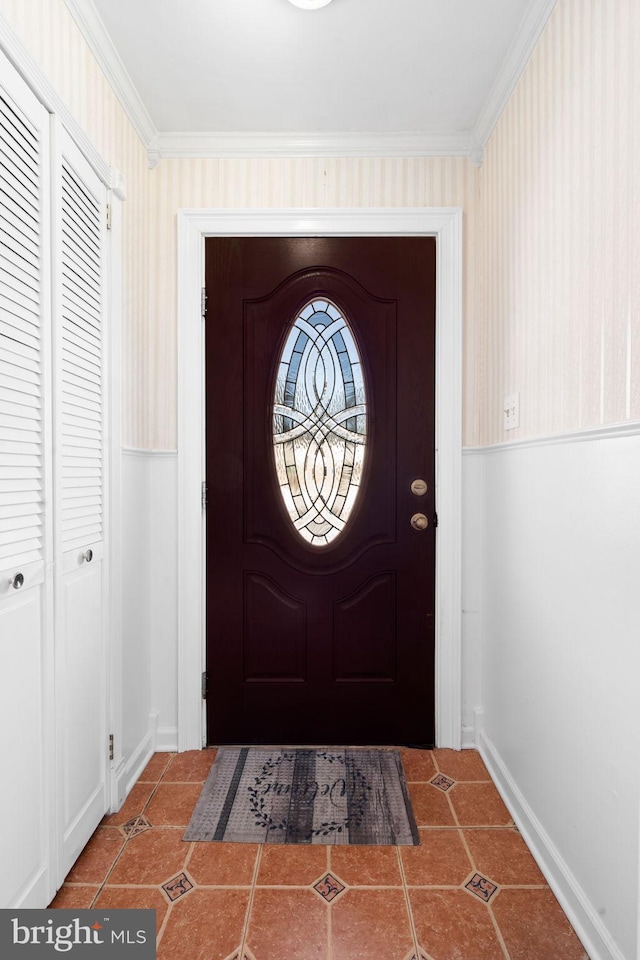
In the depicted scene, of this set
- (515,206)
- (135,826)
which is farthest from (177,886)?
(515,206)

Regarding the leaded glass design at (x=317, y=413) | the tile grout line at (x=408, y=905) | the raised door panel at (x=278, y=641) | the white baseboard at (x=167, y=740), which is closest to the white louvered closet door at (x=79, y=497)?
the white baseboard at (x=167, y=740)

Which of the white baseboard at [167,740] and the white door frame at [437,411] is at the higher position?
the white door frame at [437,411]

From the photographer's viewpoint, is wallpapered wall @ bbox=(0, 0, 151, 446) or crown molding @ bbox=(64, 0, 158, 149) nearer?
wallpapered wall @ bbox=(0, 0, 151, 446)

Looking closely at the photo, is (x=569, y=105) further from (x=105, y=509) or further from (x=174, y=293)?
(x=105, y=509)

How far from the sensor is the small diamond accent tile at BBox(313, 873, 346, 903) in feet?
5.05

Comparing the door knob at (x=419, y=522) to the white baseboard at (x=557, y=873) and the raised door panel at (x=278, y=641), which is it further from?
the white baseboard at (x=557, y=873)

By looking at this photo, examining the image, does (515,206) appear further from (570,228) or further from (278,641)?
(278,641)

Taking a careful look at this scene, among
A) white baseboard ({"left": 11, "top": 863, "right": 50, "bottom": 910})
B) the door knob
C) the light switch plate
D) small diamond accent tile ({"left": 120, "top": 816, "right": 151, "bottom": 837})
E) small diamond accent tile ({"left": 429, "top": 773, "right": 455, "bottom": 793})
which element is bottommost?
small diamond accent tile ({"left": 120, "top": 816, "right": 151, "bottom": 837})

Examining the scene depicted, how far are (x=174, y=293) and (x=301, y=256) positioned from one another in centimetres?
54

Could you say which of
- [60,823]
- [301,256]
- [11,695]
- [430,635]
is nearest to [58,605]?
[11,695]

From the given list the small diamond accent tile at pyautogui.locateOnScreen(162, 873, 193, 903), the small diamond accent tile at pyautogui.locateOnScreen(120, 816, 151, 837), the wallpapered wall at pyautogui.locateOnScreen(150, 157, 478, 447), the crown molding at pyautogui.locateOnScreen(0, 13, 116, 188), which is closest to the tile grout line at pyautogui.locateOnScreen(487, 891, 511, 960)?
the small diamond accent tile at pyautogui.locateOnScreen(162, 873, 193, 903)

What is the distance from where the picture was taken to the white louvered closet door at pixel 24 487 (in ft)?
4.18

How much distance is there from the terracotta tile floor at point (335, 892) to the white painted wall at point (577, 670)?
0.12 metres

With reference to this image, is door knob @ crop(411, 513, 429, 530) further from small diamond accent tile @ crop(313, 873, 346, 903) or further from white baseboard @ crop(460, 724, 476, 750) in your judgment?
small diamond accent tile @ crop(313, 873, 346, 903)
